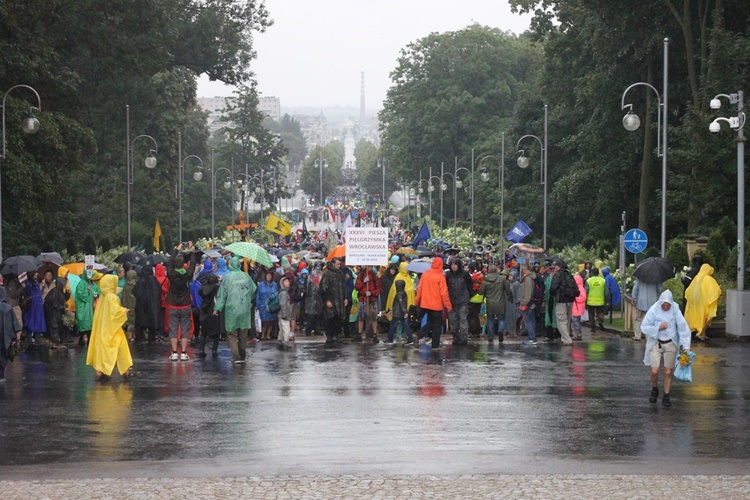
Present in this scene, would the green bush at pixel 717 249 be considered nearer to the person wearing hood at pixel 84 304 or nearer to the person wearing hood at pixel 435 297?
the person wearing hood at pixel 435 297

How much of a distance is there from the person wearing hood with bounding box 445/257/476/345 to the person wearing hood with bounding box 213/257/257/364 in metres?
4.98

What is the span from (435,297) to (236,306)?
4.55m

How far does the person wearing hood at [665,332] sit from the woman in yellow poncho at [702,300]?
10.2 meters

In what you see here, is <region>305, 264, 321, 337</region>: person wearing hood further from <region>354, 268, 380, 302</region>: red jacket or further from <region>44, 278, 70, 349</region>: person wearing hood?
<region>44, 278, 70, 349</region>: person wearing hood

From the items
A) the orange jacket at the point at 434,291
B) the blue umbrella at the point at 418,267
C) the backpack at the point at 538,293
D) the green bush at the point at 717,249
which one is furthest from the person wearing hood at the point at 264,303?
the green bush at the point at 717,249

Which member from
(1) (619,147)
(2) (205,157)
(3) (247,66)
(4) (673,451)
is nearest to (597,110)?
(1) (619,147)

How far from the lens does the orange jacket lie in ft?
77.8

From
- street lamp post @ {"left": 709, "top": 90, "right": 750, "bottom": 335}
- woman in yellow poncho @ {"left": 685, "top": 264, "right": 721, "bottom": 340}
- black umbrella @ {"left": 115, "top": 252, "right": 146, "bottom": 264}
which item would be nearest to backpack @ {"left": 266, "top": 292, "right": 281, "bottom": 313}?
black umbrella @ {"left": 115, "top": 252, "right": 146, "bottom": 264}

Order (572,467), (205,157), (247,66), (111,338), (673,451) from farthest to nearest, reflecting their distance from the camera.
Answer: (205,157) → (247,66) → (111,338) → (673,451) → (572,467)

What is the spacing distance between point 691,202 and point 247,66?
32.6 meters

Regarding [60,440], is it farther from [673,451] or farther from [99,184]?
[99,184]

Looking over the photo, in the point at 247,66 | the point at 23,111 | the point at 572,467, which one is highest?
the point at 247,66

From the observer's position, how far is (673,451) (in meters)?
12.6

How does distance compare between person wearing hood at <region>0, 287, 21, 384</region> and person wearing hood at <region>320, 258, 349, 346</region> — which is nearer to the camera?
person wearing hood at <region>0, 287, 21, 384</region>
